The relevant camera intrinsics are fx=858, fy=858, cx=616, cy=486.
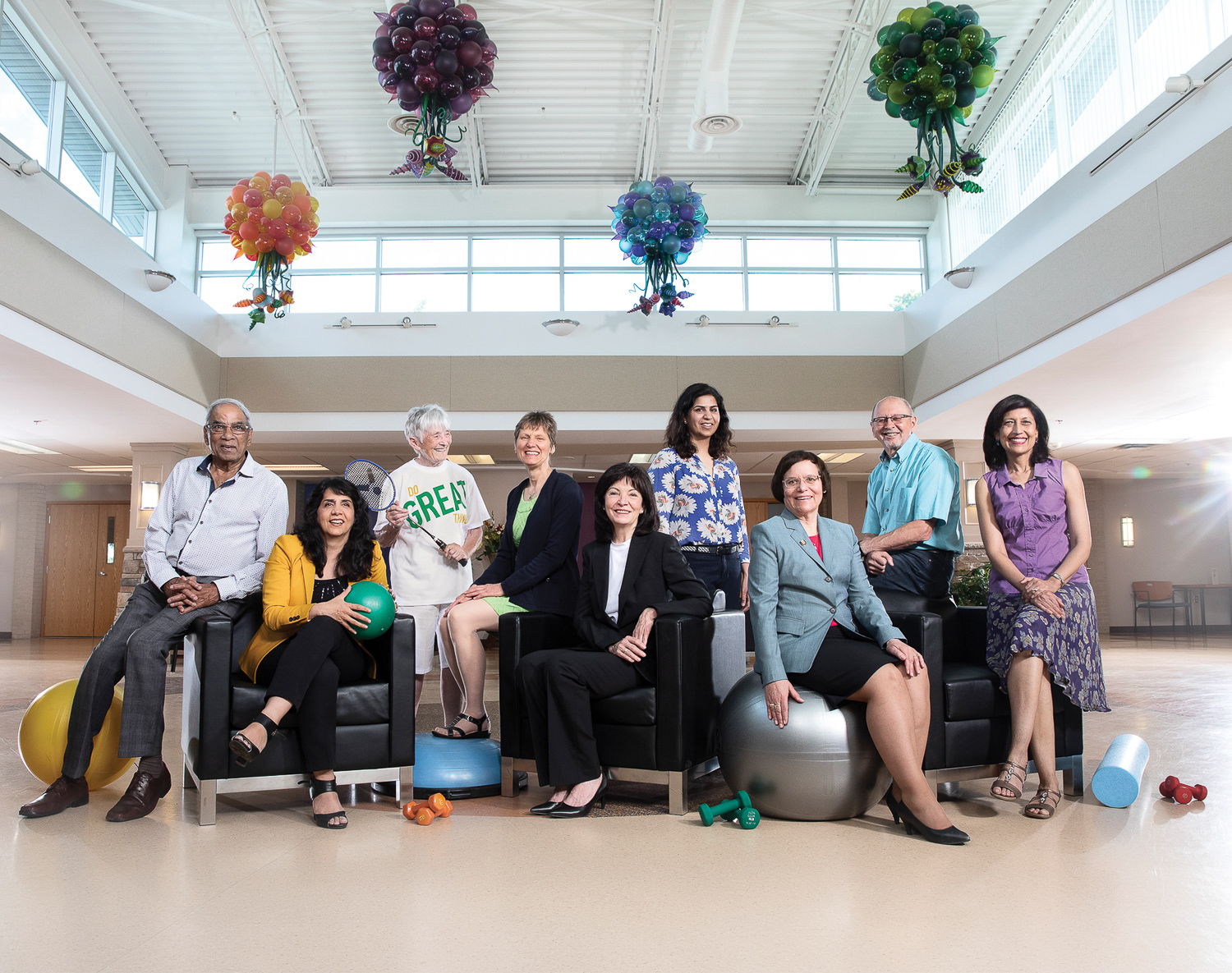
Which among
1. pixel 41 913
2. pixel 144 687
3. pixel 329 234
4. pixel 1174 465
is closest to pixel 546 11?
pixel 329 234

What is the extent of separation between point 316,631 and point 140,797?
32.4 inches

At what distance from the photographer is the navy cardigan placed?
11.2 ft

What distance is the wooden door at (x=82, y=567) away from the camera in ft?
45.7

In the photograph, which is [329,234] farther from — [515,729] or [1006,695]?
[1006,695]

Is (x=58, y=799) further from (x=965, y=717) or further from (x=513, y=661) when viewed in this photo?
(x=965, y=717)

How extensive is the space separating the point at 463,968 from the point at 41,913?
3.57 feet

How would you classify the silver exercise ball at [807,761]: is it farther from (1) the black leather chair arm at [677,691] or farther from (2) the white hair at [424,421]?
(2) the white hair at [424,421]

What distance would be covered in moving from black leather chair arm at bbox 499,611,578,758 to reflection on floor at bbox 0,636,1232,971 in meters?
0.21

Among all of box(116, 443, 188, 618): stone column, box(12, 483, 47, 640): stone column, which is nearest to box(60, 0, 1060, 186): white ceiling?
box(116, 443, 188, 618): stone column

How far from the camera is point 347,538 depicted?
3225 millimetres

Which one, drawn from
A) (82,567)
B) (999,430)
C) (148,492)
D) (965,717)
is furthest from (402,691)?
(82,567)

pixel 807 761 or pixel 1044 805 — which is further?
pixel 1044 805

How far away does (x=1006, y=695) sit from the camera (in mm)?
Answer: 3080

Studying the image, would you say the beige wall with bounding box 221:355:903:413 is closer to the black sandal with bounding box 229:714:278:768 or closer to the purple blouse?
the purple blouse
